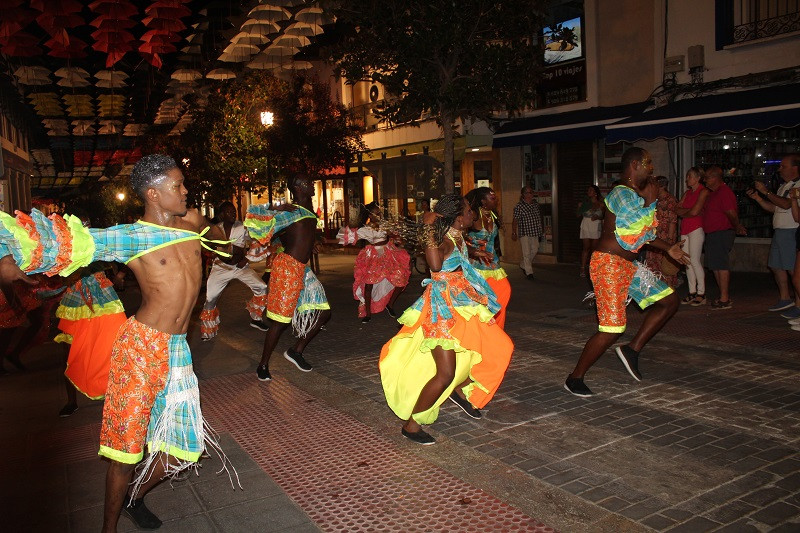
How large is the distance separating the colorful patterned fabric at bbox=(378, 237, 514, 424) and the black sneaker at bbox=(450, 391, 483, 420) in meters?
0.19

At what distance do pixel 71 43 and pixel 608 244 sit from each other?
7944 mm

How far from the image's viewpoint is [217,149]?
23859 millimetres

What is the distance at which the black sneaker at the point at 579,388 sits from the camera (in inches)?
237

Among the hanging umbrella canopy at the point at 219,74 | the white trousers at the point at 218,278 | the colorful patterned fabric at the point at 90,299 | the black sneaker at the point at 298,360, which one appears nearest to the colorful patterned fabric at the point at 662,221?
the black sneaker at the point at 298,360

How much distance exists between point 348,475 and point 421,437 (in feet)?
2.39

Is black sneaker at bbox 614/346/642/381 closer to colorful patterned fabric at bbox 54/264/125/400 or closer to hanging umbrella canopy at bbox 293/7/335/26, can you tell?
colorful patterned fabric at bbox 54/264/125/400

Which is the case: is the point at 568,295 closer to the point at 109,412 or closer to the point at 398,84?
the point at 398,84

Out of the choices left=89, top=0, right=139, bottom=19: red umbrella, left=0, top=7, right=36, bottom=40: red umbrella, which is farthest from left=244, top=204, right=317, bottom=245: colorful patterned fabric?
left=0, top=7, right=36, bottom=40: red umbrella

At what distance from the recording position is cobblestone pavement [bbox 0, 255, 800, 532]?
154 inches

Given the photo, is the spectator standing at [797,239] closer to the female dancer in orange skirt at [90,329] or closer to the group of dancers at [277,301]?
the group of dancers at [277,301]

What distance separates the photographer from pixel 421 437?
508 cm

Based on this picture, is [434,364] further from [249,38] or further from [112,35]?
[249,38]

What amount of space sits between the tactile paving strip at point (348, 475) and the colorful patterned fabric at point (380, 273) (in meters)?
4.17

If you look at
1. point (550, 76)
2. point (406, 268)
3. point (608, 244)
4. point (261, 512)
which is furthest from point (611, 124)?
point (261, 512)
